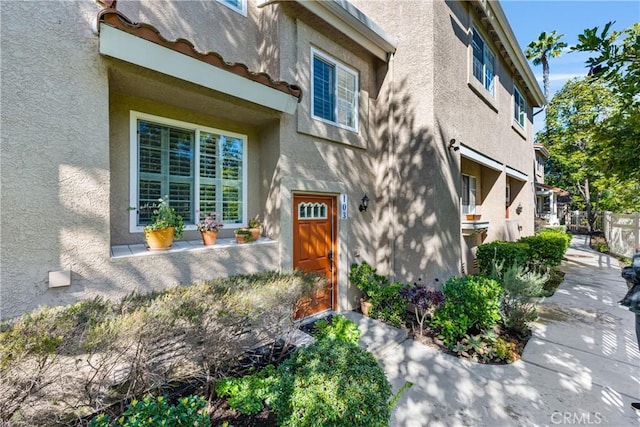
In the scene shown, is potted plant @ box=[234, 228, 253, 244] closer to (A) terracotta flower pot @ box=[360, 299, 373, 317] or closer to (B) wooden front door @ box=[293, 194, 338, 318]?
(B) wooden front door @ box=[293, 194, 338, 318]

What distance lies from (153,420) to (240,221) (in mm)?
3877

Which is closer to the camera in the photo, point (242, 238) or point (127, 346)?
point (127, 346)

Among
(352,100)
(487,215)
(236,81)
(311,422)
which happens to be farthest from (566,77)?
(311,422)

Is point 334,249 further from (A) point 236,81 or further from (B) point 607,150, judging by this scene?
(B) point 607,150

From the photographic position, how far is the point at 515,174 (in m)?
11.8

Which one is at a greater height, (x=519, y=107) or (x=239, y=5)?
(x=519, y=107)

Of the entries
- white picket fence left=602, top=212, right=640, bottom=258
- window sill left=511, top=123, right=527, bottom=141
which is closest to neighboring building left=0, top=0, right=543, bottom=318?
window sill left=511, top=123, right=527, bottom=141

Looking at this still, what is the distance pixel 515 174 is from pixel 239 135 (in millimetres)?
11924

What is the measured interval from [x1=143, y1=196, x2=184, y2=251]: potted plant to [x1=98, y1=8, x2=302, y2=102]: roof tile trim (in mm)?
2363

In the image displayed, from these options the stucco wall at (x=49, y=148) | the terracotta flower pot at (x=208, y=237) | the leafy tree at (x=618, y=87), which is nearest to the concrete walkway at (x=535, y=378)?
the leafy tree at (x=618, y=87)

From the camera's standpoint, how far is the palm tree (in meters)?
23.8

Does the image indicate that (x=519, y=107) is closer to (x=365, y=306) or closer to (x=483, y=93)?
(x=483, y=93)

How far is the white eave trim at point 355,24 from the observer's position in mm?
5730

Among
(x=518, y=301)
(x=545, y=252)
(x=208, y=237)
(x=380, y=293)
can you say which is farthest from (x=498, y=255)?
(x=208, y=237)
